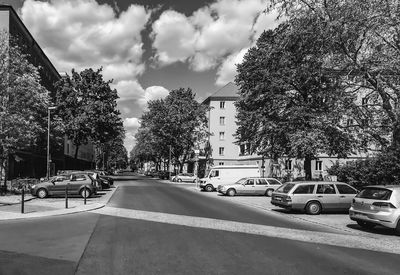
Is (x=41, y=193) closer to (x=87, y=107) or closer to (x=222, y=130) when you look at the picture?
(x=87, y=107)

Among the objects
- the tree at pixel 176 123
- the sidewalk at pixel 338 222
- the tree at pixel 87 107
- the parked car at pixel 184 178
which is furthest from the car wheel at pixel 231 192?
the tree at pixel 176 123

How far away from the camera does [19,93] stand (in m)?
28.0

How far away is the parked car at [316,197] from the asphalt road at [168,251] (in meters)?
3.77

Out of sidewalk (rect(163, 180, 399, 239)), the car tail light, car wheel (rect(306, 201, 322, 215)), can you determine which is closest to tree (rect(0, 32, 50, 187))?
sidewalk (rect(163, 180, 399, 239))

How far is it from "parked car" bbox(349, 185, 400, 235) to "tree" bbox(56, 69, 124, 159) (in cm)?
4054

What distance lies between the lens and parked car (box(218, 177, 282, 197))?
30641 mm

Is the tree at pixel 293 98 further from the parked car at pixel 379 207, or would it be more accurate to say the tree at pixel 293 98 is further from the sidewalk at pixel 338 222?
the parked car at pixel 379 207

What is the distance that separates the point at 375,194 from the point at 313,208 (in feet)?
17.6

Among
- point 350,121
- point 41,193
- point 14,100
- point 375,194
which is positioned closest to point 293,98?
point 350,121

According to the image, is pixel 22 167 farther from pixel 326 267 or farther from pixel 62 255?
pixel 326 267

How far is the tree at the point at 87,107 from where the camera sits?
4962cm

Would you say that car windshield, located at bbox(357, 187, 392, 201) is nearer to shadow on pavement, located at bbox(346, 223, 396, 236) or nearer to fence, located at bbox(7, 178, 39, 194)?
shadow on pavement, located at bbox(346, 223, 396, 236)

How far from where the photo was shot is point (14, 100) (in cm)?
2764

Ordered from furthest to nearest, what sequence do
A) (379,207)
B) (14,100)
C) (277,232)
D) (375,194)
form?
1. (14,100)
2. (375,194)
3. (379,207)
4. (277,232)
